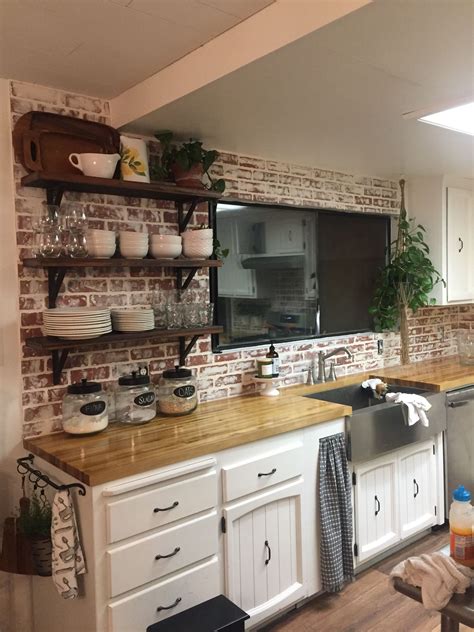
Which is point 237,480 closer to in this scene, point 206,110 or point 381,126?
point 206,110

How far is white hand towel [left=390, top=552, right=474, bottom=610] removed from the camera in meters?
1.34

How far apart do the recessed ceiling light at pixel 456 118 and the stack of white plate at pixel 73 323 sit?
1.66 m

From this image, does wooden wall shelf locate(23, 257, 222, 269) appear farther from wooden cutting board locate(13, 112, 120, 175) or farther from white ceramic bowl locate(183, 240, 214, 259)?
wooden cutting board locate(13, 112, 120, 175)

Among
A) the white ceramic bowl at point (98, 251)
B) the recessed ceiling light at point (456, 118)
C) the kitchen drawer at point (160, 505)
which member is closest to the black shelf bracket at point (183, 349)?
the white ceramic bowl at point (98, 251)

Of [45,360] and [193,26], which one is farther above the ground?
[193,26]

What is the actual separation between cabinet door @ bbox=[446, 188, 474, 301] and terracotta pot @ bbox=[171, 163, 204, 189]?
2133 millimetres

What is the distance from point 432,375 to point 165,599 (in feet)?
7.47

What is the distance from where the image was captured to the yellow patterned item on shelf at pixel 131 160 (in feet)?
7.66

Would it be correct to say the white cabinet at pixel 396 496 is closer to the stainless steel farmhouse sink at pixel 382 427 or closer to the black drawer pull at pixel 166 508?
the stainless steel farmhouse sink at pixel 382 427

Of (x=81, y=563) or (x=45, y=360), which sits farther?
(x=45, y=360)

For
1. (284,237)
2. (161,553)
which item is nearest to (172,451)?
(161,553)

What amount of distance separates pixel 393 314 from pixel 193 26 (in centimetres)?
254

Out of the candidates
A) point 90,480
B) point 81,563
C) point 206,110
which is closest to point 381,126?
point 206,110

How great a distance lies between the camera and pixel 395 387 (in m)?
3.42
